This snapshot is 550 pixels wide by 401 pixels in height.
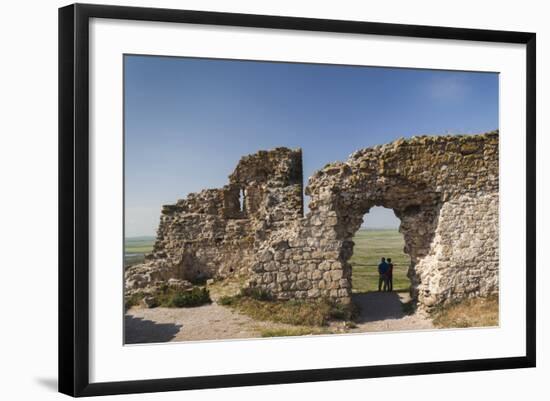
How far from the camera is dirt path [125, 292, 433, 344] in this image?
740 cm

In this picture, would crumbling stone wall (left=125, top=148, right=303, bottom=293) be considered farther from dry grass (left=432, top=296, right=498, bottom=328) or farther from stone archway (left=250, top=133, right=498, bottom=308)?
dry grass (left=432, top=296, right=498, bottom=328)

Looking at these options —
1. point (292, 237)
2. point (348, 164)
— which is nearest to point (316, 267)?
point (292, 237)

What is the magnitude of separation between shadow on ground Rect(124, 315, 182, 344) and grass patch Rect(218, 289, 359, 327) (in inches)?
57.5

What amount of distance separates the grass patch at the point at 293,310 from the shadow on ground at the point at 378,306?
0.50 m

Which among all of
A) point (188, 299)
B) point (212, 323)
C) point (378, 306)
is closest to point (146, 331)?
point (212, 323)

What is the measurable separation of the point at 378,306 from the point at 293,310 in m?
2.60

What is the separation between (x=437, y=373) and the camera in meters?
7.29

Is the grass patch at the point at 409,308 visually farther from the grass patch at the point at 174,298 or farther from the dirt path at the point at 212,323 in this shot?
the grass patch at the point at 174,298

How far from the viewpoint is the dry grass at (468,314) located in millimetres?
7887

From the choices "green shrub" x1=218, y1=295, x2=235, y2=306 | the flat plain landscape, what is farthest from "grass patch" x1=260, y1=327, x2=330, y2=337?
the flat plain landscape

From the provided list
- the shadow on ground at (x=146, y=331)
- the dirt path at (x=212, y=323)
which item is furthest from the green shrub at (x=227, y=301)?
the shadow on ground at (x=146, y=331)

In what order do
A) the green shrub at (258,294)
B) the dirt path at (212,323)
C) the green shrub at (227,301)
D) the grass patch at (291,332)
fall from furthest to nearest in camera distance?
1. the green shrub at (227,301)
2. the green shrub at (258,294)
3. the grass patch at (291,332)
4. the dirt path at (212,323)

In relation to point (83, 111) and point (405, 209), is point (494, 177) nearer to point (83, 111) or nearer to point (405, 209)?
point (405, 209)

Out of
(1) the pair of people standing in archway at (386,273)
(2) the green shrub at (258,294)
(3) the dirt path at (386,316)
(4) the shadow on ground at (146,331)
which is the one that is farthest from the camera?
(1) the pair of people standing in archway at (386,273)
